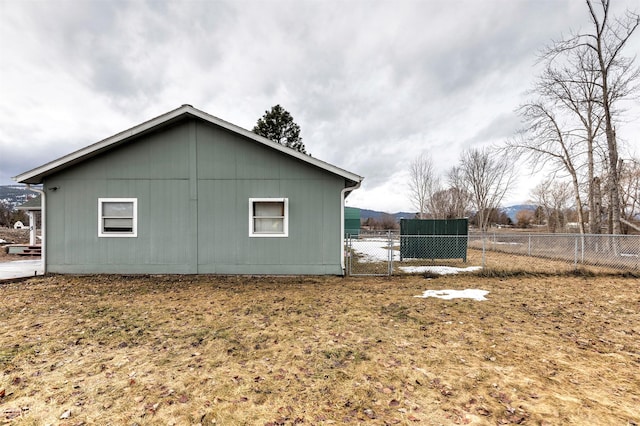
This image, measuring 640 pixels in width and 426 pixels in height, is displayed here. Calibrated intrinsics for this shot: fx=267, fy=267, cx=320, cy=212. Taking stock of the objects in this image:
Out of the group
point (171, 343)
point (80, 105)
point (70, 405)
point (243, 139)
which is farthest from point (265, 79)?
point (70, 405)

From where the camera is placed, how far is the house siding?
8.19 m

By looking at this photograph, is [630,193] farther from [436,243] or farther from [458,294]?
[458,294]

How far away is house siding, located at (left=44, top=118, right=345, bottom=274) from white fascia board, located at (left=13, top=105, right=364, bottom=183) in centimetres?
32

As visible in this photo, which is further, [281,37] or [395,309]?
[281,37]

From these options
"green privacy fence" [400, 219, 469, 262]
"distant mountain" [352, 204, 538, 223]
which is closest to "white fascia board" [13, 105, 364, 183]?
"green privacy fence" [400, 219, 469, 262]

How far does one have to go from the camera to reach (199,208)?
8.24 meters

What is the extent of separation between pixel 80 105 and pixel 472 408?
74.3 feet

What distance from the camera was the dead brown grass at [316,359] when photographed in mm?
2414

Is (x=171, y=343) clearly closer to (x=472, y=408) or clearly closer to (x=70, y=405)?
(x=70, y=405)

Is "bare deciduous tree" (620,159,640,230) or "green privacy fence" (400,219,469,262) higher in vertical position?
"bare deciduous tree" (620,159,640,230)

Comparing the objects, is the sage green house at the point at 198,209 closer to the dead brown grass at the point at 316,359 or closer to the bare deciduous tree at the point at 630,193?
the dead brown grass at the point at 316,359

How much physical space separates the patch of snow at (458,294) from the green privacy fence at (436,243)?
15.0 feet

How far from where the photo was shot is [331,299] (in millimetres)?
6035

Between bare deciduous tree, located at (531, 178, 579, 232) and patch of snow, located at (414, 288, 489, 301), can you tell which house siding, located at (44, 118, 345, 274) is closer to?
patch of snow, located at (414, 288, 489, 301)
